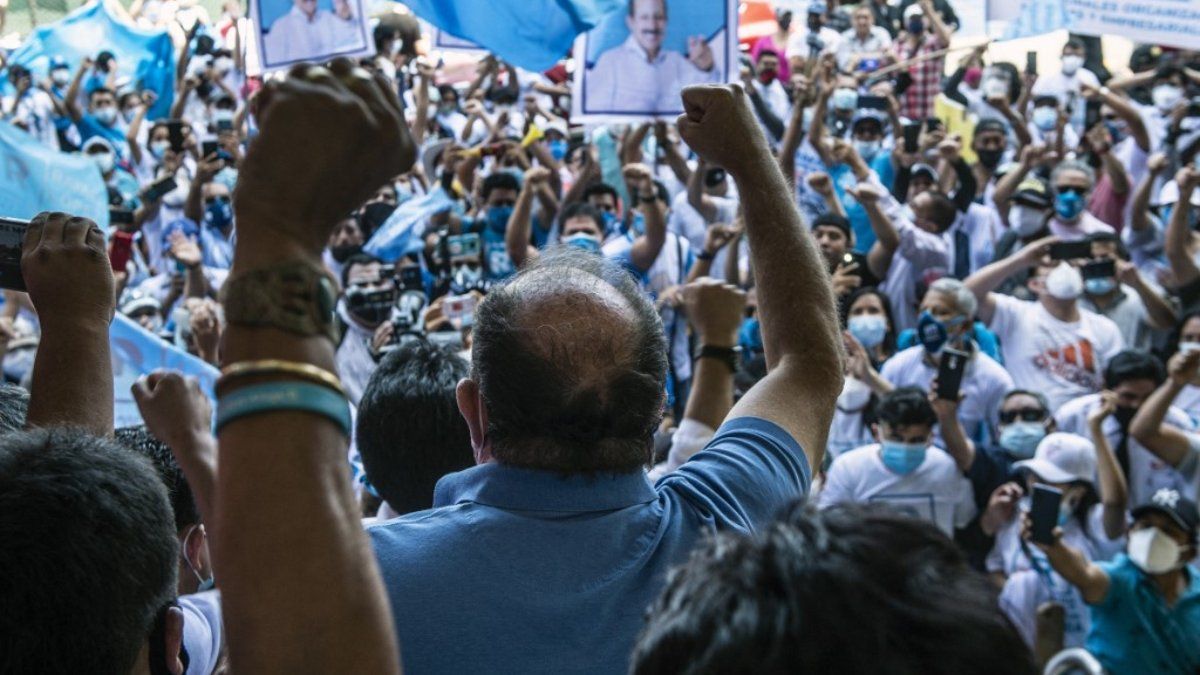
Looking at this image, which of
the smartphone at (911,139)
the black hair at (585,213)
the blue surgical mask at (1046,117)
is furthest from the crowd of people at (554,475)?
the blue surgical mask at (1046,117)

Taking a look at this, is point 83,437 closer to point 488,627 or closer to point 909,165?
point 488,627

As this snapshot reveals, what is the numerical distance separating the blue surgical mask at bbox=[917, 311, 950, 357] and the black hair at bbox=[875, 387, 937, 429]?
Answer: 0.71 m

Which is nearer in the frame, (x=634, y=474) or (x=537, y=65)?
(x=634, y=474)

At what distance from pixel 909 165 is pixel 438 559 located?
8.22 meters

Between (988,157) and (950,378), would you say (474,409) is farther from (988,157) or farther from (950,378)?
(988,157)

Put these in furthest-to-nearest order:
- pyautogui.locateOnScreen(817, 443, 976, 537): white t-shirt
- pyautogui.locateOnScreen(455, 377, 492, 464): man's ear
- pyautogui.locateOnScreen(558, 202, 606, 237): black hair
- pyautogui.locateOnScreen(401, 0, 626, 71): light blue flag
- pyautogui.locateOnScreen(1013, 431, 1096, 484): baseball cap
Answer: pyautogui.locateOnScreen(558, 202, 606, 237): black hair → pyautogui.locateOnScreen(817, 443, 976, 537): white t-shirt → pyautogui.locateOnScreen(1013, 431, 1096, 484): baseball cap → pyautogui.locateOnScreen(401, 0, 626, 71): light blue flag → pyautogui.locateOnScreen(455, 377, 492, 464): man's ear

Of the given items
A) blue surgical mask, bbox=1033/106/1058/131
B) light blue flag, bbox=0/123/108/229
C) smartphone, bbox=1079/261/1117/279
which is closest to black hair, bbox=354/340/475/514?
light blue flag, bbox=0/123/108/229

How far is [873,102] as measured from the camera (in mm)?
9992

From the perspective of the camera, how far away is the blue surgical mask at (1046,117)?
35.7 ft

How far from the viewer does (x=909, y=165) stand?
9.31m

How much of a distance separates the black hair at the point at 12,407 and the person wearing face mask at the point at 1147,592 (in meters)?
3.64

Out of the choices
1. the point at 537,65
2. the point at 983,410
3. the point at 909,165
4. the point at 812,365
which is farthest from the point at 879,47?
the point at 812,365

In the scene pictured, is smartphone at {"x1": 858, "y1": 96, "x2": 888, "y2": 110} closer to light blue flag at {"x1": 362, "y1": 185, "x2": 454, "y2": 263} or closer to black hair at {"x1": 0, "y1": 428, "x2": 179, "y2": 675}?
light blue flag at {"x1": 362, "y1": 185, "x2": 454, "y2": 263}

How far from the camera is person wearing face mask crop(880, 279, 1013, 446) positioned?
20.4 feet
